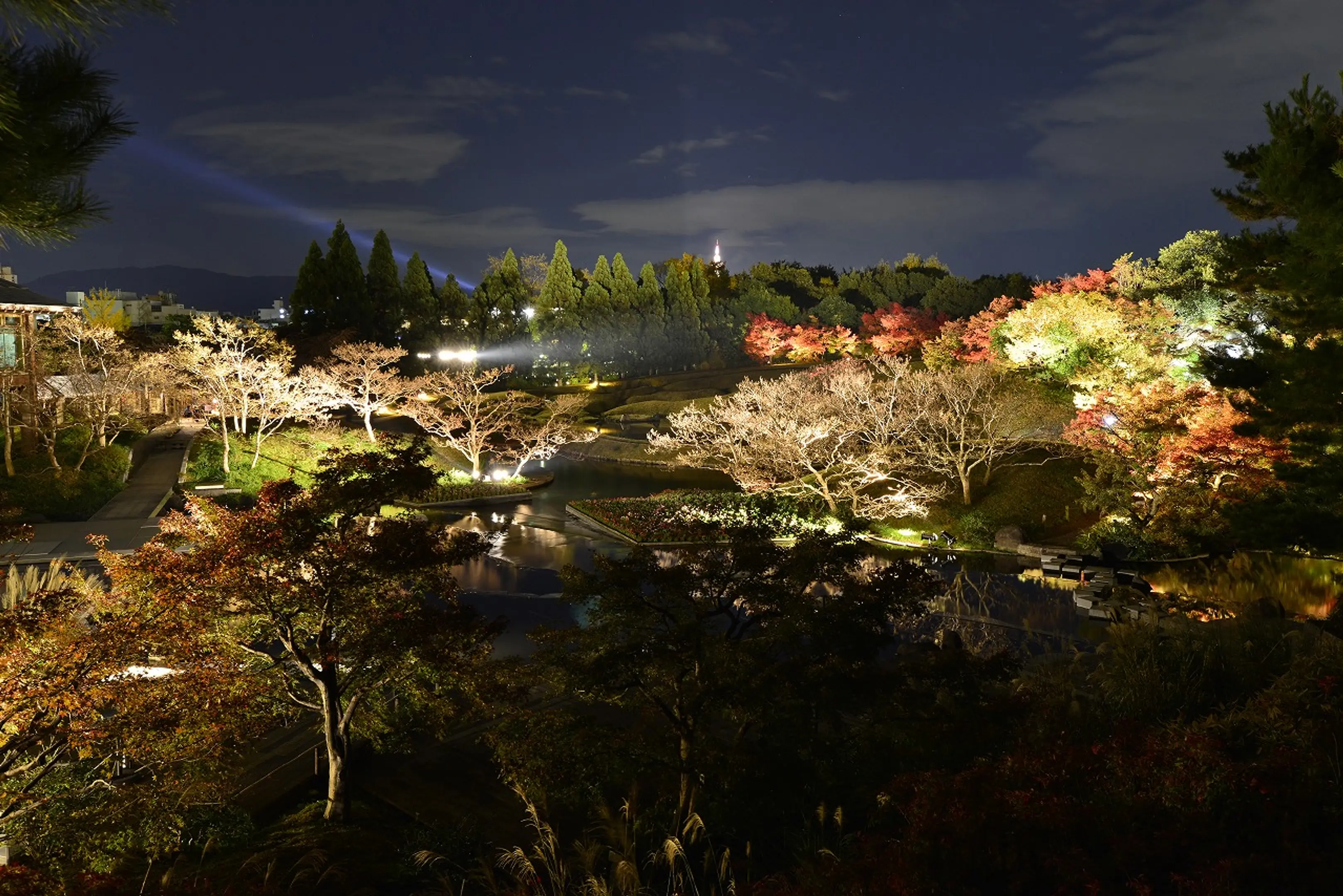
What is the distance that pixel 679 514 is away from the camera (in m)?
19.1

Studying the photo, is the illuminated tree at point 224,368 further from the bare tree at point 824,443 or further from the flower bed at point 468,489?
the bare tree at point 824,443

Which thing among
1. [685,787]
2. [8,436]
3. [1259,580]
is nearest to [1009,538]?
[1259,580]

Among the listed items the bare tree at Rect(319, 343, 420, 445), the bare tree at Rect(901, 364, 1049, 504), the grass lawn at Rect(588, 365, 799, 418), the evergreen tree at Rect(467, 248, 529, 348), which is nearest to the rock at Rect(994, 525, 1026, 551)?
the bare tree at Rect(901, 364, 1049, 504)

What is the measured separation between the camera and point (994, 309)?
93.4 feet

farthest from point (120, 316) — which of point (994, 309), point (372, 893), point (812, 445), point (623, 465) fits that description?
point (372, 893)

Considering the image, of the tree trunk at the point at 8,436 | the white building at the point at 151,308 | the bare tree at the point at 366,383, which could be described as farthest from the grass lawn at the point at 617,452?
the white building at the point at 151,308

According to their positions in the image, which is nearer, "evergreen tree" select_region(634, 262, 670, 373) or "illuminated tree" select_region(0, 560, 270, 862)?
"illuminated tree" select_region(0, 560, 270, 862)

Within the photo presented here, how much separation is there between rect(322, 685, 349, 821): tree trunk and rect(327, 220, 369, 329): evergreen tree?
127 feet

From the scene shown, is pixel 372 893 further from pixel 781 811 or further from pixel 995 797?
pixel 995 797

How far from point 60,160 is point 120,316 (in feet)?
138

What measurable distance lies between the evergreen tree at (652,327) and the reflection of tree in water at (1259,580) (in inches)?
1468

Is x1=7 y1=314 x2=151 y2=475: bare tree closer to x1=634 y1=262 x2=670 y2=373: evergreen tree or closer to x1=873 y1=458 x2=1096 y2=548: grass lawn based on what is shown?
x1=873 y1=458 x2=1096 y2=548: grass lawn

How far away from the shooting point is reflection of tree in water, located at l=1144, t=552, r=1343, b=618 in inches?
515

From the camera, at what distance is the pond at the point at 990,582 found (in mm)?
12758
